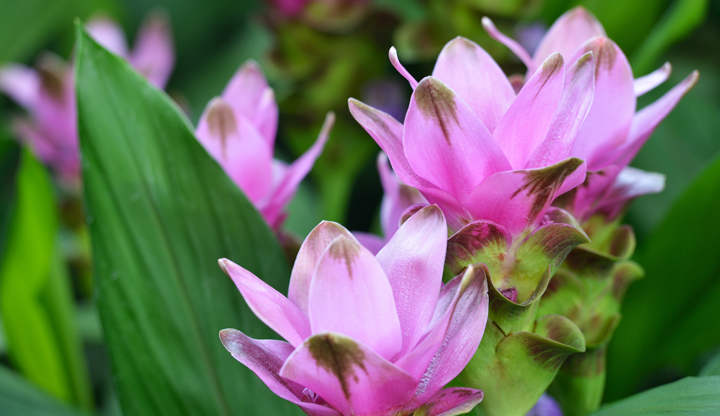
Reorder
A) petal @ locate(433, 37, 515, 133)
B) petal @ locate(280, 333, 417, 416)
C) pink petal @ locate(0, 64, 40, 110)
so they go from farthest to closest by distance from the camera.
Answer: pink petal @ locate(0, 64, 40, 110) → petal @ locate(433, 37, 515, 133) → petal @ locate(280, 333, 417, 416)

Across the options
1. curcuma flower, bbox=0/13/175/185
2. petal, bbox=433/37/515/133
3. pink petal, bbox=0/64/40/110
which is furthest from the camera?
pink petal, bbox=0/64/40/110

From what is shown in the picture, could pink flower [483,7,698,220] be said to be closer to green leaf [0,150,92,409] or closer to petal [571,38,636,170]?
petal [571,38,636,170]

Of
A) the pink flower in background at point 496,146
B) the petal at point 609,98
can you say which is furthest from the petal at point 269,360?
the petal at point 609,98

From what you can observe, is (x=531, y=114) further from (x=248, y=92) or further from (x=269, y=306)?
(x=248, y=92)

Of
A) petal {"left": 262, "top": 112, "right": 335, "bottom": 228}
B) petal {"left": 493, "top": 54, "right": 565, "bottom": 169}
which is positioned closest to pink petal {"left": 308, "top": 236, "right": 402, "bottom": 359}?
petal {"left": 493, "top": 54, "right": 565, "bottom": 169}

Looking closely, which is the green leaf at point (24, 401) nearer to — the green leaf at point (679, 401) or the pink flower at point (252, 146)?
the pink flower at point (252, 146)

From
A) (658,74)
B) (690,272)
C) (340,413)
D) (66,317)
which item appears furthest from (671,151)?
(66,317)

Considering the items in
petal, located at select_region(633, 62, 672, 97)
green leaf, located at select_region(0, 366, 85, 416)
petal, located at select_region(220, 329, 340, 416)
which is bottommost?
green leaf, located at select_region(0, 366, 85, 416)
